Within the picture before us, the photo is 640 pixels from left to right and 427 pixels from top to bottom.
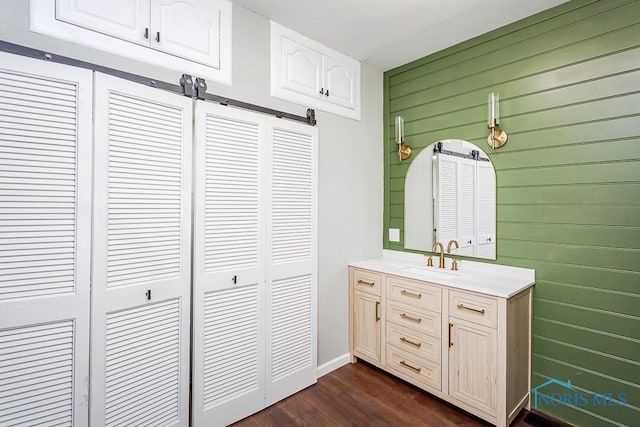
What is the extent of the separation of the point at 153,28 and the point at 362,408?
2744mm

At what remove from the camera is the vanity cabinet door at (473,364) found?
1847mm

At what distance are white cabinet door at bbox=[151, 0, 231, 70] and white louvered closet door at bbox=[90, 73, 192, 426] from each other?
1.13 feet

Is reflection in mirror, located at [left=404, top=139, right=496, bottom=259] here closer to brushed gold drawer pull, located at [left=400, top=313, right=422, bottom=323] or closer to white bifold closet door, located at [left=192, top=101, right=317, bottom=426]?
brushed gold drawer pull, located at [left=400, top=313, right=422, bottom=323]

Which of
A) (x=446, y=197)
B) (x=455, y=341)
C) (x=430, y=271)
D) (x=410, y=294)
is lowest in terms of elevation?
(x=455, y=341)

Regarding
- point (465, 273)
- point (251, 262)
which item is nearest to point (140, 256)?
point (251, 262)

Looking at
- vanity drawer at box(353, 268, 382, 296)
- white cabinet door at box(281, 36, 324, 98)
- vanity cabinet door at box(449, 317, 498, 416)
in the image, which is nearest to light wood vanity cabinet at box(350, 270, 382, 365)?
vanity drawer at box(353, 268, 382, 296)

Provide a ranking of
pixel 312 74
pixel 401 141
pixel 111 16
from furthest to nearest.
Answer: pixel 401 141, pixel 312 74, pixel 111 16

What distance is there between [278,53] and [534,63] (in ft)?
6.05

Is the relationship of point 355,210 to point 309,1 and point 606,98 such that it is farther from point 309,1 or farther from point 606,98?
point 606,98

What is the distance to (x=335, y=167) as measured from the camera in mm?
2637

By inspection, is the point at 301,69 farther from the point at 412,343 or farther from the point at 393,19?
the point at 412,343

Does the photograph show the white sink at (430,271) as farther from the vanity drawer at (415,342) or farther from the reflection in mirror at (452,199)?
the vanity drawer at (415,342)

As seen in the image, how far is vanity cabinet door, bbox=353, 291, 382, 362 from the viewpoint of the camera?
252 centimetres

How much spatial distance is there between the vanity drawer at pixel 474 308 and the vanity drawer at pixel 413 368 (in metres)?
0.45
